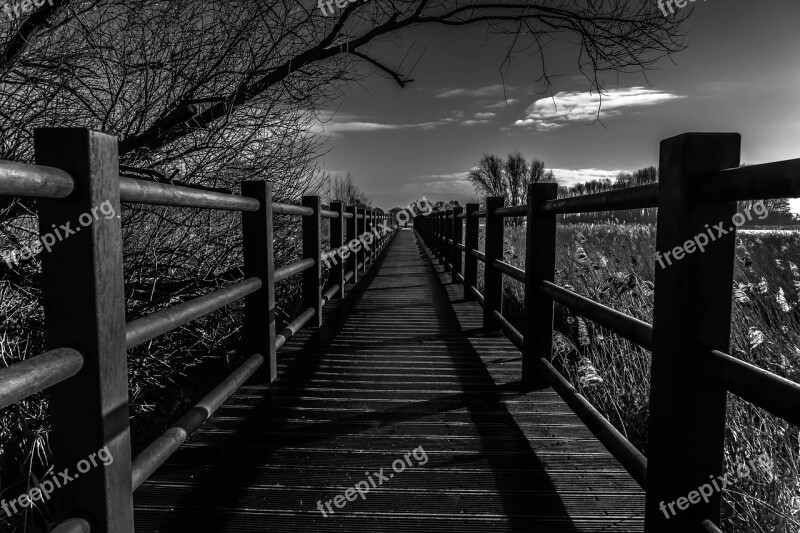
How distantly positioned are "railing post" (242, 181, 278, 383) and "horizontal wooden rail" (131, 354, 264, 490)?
8cm

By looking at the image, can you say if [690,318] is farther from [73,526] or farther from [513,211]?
[513,211]

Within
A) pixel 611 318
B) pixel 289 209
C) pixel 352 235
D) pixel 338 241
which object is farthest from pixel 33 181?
pixel 352 235

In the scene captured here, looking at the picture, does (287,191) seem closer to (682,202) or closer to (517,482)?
(517,482)

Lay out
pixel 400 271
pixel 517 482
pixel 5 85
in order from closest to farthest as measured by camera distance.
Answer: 1. pixel 517 482
2. pixel 5 85
3. pixel 400 271

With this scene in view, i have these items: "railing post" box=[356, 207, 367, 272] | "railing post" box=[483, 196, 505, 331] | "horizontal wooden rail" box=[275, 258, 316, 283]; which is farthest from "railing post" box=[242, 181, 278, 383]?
"railing post" box=[356, 207, 367, 272]

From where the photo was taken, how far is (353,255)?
8750 millimetres

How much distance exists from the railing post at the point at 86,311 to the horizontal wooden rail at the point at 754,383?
1.56 meters

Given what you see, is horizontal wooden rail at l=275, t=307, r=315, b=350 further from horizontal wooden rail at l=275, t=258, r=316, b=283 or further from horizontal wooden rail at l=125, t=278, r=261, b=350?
horizontal wooden rail at l=125, t=278, r=261, b=350

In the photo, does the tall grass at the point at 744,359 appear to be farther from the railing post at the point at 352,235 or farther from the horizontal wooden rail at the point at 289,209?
the railing post at the point at 352,235

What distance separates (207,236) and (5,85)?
199 centimetres

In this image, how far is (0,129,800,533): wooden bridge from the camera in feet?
4.77

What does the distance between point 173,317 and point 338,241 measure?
4924 millimetres

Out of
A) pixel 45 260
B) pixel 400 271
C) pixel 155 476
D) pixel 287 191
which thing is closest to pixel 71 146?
pixel 45 260

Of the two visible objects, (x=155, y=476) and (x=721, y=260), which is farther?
(x=155, y=476)
